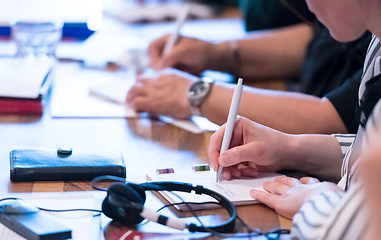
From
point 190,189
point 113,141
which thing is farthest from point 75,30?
point 190,189

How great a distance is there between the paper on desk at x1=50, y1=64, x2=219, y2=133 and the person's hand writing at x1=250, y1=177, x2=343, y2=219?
383mm

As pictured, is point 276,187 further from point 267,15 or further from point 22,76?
point 267,15

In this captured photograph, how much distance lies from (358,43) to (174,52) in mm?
528

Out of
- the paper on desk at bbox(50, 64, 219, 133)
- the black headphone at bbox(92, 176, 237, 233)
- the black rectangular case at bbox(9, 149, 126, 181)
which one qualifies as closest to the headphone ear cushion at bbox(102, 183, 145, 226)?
the black headphone at bbox(92, 176, 237, 233)

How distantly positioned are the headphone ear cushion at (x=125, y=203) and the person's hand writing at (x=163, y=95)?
0.57 metres

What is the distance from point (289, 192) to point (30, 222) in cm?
42

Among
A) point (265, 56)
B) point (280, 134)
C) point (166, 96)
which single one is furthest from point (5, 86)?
point (265, 56)

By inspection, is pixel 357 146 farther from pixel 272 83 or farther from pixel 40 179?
pixel 272 83

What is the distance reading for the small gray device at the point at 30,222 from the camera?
35.2 inches

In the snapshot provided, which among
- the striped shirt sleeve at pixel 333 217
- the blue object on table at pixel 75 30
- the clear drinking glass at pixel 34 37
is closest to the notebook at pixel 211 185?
the striped shirt sleeve at pixel 333 217

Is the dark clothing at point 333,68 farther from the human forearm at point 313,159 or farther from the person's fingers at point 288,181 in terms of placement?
the person's fingers at point 288,181

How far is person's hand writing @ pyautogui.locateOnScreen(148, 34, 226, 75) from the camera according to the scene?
1824 millimetres

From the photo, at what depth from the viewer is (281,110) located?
4.69ft

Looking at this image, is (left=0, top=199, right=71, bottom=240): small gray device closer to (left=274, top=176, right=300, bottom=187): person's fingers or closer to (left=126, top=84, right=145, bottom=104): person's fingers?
(left=274, top=176, right=300, bottom=187): person's fingers
